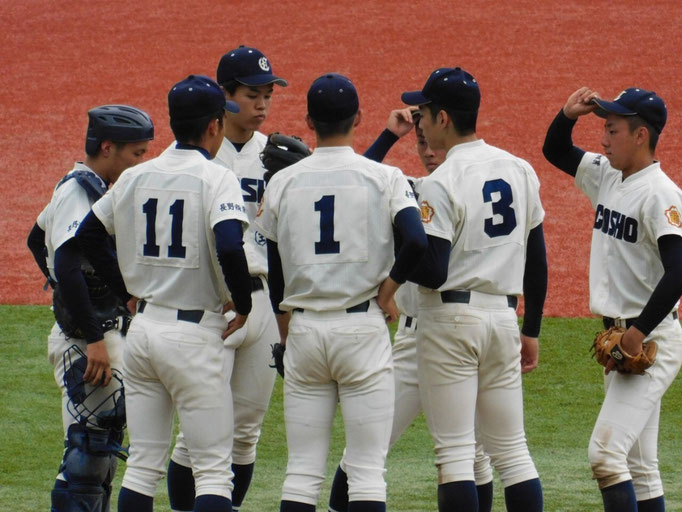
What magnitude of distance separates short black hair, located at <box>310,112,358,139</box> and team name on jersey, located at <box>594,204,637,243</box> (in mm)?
1039

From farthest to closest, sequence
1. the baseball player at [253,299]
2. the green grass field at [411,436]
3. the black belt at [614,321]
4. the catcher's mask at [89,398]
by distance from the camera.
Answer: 1. the green grass field at [411,436]
2. the baseball player at [253,299]
3. the catcher's mask at [89,398]
4. the black belt at [614,321]

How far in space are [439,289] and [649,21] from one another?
12.2m

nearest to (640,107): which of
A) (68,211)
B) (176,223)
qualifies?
(176,223)

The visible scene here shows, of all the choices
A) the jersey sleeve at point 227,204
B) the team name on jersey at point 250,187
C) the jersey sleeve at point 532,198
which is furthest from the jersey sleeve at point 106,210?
the jersey sleeve at point 532,198

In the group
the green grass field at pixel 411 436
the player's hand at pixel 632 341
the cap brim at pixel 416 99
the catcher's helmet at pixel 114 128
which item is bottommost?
the green grass field at pixel 411 436

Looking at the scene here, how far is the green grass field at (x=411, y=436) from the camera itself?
534 cm

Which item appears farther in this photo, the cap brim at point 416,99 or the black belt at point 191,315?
the cap brim at point 416,99

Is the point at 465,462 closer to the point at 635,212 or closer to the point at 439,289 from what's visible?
the point at 439,289

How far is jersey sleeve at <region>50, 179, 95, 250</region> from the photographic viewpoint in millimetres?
4117

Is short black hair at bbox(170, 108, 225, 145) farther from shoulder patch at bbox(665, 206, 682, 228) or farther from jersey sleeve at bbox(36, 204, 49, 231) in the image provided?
shoulder patch at bbox(665, 206, 682, 228)

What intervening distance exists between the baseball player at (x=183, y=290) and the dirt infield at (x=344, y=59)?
7.18 m

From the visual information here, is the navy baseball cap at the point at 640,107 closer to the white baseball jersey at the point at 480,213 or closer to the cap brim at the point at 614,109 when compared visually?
the cap brim at the point at 614,109

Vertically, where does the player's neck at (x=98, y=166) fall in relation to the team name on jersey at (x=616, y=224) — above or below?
above

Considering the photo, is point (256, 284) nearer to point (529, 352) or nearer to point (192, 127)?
point (192, 127)
